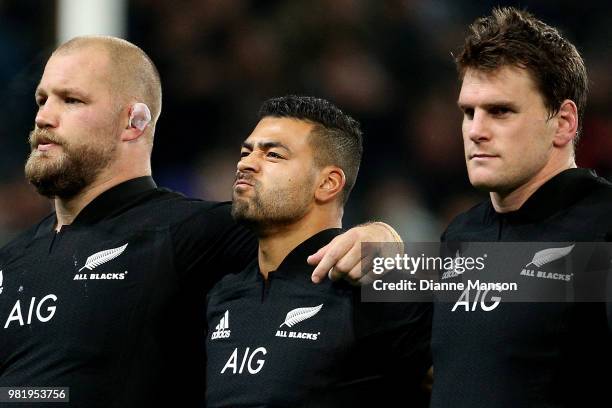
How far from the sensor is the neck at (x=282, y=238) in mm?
2957

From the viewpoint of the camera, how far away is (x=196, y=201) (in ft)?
10.4

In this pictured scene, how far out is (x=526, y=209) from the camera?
2.55 m

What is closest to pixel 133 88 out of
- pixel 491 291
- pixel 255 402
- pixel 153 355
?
pixel 153 355

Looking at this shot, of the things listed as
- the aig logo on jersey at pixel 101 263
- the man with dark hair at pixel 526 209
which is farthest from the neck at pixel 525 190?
the aig logo on jersey at pixel 101 263

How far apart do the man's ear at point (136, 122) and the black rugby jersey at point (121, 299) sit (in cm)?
15

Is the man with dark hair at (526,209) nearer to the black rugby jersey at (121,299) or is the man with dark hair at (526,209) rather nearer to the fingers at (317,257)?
the fingers at (317,257)

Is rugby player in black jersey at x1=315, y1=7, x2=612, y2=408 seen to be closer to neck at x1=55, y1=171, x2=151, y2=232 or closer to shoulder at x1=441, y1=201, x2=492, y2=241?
shoulder at x1=441, y1=201, x2=492, y2=241

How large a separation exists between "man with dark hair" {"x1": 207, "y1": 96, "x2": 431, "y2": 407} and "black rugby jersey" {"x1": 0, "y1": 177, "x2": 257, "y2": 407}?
11cm

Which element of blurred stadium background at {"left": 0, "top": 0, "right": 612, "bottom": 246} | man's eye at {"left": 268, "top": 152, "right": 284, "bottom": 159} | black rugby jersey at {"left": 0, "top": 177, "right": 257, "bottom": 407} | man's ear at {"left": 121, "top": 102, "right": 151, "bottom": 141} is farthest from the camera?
blurred stadium background at {"left": 0, "top": 0, "right": 612, "bottom": 246}

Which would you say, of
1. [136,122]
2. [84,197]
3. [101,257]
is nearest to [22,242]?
[84,197]

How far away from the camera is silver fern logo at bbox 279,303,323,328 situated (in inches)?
109

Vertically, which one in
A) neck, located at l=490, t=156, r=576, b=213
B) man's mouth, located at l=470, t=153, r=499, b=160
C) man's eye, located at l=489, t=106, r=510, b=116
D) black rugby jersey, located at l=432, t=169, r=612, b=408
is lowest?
black rugby jersey, located at l=432, t=169, r=612, b=408

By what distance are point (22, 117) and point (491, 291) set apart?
2347mm

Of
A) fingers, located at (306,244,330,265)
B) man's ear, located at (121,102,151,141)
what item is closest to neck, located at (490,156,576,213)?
fingers, located at (306,244,330,265)
